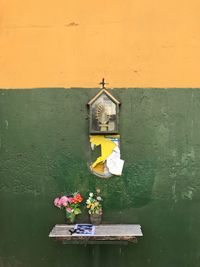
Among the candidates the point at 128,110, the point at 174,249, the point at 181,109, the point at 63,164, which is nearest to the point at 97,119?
the point at 128,110

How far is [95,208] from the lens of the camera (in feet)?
11.3

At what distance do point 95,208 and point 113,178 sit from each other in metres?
0.33

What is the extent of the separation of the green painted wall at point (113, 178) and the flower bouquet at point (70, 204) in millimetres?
79

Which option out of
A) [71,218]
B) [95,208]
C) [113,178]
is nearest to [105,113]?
[113,178]

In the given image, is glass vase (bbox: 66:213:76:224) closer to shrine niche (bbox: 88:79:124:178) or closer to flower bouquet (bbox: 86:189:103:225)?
flower bouquet (bbox: 86:189:103:225)

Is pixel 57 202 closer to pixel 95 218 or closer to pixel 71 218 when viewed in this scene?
pixel 71 218

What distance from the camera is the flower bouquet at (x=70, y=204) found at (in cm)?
349

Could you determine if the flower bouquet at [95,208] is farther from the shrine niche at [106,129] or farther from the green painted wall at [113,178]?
the shrine niche at [106,129]

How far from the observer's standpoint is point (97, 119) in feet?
11.3
